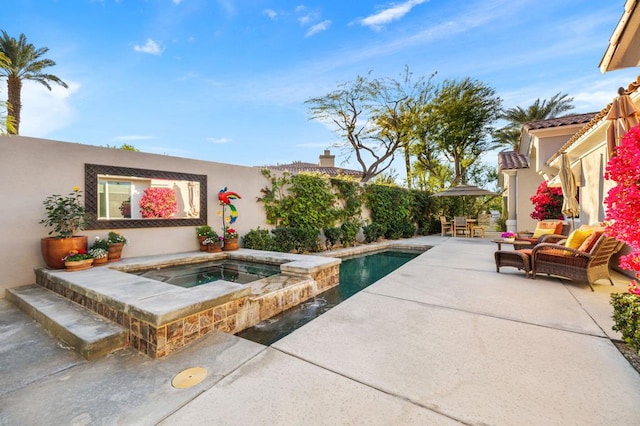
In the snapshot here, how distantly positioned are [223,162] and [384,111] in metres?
14.5

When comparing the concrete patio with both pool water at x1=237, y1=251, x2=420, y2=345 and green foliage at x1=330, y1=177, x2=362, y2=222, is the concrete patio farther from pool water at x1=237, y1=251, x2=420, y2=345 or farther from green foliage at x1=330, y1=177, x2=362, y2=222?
green foliage at x1=330, y1=177, x2=362, y2=222

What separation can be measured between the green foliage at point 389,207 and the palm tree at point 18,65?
637 inches

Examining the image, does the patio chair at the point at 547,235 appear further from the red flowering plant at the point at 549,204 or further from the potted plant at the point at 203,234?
the potted plant at the point at 203,234

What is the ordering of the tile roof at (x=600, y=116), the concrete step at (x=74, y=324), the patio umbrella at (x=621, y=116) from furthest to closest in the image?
1. the tile roof at (x=600, y=116)
2. the patio umbrella at (x=621, y=116)
3. the concrete step at (x=74, y=324)

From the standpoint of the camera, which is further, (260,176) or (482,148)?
(482,148)

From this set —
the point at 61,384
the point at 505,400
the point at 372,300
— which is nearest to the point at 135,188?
the point at 61,384

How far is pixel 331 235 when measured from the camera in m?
9.28

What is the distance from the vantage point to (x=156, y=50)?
851cm

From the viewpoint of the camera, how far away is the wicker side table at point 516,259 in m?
4.76

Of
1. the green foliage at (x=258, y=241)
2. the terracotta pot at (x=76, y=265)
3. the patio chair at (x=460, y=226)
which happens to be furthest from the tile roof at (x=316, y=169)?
the terracotta pot at (x=76, y=265)

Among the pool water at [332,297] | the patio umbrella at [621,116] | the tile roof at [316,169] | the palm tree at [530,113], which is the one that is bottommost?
the pool water at [332,297]

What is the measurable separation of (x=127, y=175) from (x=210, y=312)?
4818mm

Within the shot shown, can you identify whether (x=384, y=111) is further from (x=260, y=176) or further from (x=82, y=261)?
(x=82, y=261)

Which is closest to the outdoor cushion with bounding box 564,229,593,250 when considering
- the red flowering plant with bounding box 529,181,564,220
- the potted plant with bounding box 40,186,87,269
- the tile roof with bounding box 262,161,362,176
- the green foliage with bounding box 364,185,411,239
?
the red flowering plant with bounding box 529,181,564,220
